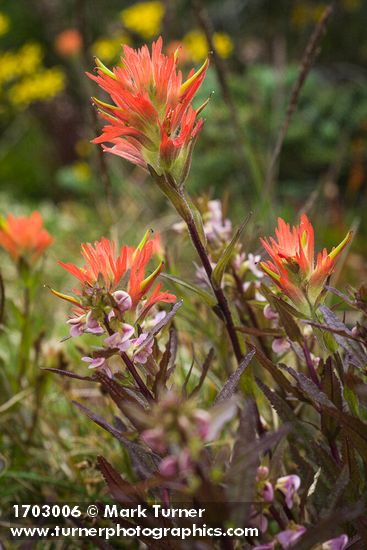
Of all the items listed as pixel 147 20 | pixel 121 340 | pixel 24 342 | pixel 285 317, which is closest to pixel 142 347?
pixel 121 340

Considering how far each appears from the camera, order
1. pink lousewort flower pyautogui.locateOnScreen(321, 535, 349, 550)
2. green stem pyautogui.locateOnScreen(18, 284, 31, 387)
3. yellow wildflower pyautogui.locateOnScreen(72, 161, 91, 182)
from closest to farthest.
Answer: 1. pink lousewort flower pyautogui.locateOnScreen(321, 535, 349, 550)
2. green stem pyautogui.locateOnScreen(18, 284, 31, 387)
3. yellow wildflower pyautogui.locateOnScreen(72, 161, 91, 182)

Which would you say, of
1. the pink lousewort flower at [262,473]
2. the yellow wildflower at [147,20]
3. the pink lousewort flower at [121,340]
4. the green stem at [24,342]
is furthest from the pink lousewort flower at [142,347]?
the yellow wildflower at [147,20]

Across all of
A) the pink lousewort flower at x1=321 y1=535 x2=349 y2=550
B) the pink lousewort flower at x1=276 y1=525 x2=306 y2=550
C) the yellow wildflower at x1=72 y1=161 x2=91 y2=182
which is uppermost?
the yellow wildflower at x1=72 y1=161 x2=91 y2=182

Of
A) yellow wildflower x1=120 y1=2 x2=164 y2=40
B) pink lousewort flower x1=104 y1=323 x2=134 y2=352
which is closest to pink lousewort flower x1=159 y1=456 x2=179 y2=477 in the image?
pink lousewort flower x1=104 y1=323 x2=134 y2=352

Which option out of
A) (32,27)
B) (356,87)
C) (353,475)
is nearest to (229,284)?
(353,475)

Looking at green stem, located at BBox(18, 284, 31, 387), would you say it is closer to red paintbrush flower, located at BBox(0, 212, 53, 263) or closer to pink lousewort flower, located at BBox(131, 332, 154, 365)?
red paintbrush flower, located at BBox(0, 212, 53, 263)

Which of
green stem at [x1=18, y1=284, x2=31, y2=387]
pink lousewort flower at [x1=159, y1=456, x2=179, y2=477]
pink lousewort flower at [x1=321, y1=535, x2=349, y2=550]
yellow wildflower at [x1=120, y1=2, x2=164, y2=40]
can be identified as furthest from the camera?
yellow wildflower at [x1=120, y1=2, x2=164, y2=40]

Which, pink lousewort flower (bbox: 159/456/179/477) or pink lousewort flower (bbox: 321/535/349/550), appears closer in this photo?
pink lousewort flower (bbox: 159/456/179/477)
